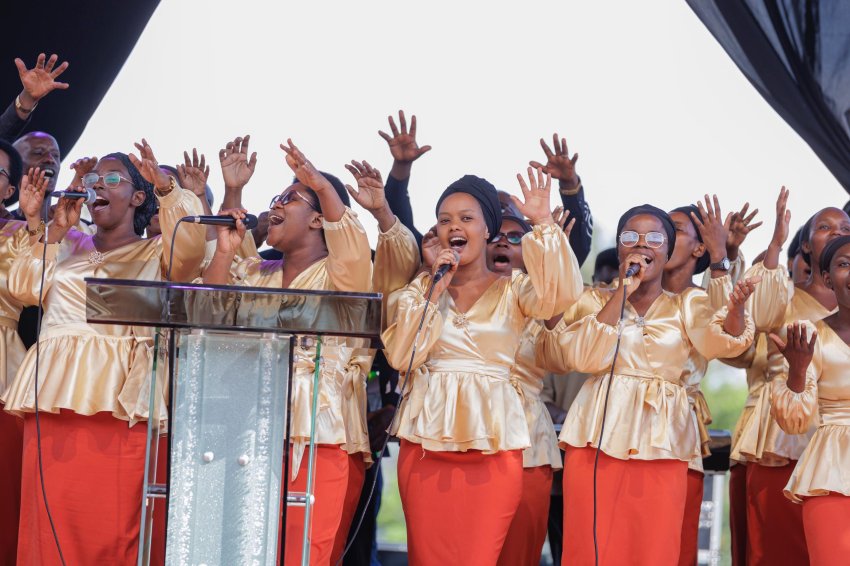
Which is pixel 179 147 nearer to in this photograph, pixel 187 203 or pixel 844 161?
pixel 187 203

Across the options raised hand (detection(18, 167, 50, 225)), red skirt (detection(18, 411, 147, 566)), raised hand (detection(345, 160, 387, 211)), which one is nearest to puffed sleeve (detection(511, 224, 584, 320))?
raised hand (detection(345, 160, 387, 211))

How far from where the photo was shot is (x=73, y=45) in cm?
577

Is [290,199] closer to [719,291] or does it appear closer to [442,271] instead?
[442,271]

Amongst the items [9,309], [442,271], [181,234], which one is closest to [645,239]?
[442,271]

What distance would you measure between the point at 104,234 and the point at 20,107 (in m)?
0.99

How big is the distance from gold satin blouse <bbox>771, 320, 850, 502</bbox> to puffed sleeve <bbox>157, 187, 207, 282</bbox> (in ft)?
7.26

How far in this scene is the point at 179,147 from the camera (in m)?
5.56

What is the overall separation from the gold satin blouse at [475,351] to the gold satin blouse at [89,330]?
92 centimetres

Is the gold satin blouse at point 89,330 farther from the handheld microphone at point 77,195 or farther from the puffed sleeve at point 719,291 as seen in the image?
the puffed sleeve at point 719,291

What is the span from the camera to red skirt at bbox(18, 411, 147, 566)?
4.01 m

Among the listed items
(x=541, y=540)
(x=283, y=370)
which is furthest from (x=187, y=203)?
(x=541, y=540)

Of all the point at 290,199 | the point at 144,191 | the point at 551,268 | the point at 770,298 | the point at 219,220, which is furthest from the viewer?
the point at 770,298

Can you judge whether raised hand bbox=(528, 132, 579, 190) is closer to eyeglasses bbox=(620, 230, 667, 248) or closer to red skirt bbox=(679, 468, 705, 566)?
Result: eyeglasses bbox=(620, 230, 667, 248)

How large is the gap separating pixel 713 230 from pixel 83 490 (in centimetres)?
268
